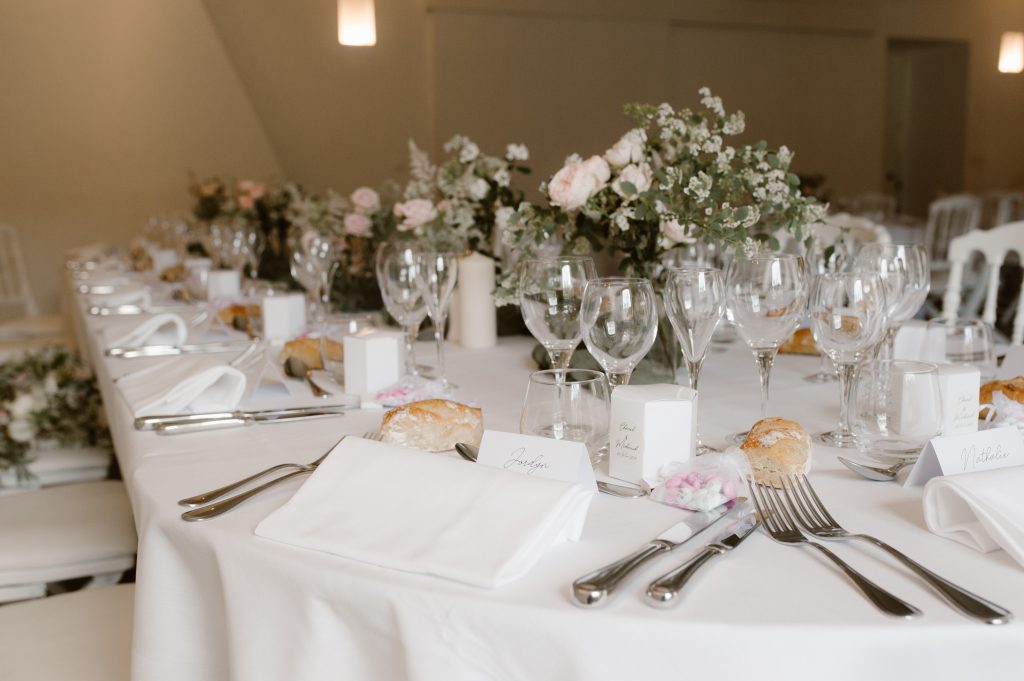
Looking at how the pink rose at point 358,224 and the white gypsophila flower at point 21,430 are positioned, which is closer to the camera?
the white gypsophila flower at point 21,430

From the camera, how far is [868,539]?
0.84 metres

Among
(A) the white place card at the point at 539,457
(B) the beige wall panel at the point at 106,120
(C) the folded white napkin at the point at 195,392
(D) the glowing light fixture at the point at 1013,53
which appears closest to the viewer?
(A) the white place card at the point at 539,457

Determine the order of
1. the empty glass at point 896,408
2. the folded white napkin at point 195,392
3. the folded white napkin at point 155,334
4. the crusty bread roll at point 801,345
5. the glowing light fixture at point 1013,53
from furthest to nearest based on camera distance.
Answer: the glowing light fixture at point 1013,53
the folded white napkin at point 155,334
the crusty bread roll at point 801,345
the folded white napkin at point 195,392
the empty glass at point 896,408

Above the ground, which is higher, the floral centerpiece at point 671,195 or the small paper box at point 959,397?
the floral centerpiece at point 671,195

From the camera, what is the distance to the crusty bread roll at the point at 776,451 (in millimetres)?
1017

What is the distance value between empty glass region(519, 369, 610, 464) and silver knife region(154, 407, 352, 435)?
40cm

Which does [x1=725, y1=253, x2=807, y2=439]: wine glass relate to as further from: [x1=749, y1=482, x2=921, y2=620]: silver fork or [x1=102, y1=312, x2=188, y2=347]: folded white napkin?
[x1=102, y1=312, x2=188, y2=347]: folded white napkin

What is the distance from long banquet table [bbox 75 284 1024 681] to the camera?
705 mm

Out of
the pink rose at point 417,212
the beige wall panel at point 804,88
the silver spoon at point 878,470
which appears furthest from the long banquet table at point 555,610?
the beige wall panel at point 804,88

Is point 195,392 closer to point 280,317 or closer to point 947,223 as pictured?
point 280,317

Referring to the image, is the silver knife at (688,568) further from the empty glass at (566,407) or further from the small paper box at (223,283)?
the small paper box at (223,283)

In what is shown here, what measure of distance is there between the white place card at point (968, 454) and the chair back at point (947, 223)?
6213mm

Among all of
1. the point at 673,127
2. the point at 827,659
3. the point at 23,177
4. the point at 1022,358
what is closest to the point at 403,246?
the point at 673,127

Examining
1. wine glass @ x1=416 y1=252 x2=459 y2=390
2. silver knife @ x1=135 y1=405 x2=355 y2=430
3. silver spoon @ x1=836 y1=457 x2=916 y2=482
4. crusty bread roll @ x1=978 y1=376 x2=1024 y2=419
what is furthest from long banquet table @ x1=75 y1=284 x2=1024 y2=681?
wine glass @ x1=416 y1=252 x2=459 y2=390
